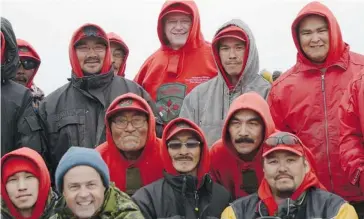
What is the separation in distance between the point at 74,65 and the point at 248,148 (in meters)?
2.60

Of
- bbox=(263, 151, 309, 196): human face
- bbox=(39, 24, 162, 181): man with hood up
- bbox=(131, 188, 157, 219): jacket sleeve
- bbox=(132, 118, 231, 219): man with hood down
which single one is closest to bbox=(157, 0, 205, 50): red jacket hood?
bbox=(39, 24, 162, 181): man with hood up

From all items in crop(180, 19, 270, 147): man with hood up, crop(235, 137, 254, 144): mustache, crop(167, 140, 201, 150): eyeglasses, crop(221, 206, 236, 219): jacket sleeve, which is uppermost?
crop(180, 19, 270, 147): man with hood up

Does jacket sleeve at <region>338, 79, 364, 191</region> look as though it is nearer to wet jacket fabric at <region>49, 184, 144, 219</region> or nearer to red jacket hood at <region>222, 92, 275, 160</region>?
red jacket hood at <region>222, 92, 275, 160</region>

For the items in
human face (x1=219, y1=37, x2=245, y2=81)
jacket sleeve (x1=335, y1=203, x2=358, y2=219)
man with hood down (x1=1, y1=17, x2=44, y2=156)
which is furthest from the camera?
human face (x1=219, y1=37, x2=245, y2=81)

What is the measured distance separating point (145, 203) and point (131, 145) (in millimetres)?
941

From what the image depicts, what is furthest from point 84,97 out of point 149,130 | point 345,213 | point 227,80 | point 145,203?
point 345,213

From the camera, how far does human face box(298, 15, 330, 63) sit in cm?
906

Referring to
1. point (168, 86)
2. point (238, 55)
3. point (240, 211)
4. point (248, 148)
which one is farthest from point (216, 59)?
point (240, 211)

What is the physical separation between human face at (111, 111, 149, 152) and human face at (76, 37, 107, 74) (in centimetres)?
115

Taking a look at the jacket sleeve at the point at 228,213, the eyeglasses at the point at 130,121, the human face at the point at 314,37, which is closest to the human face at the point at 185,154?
the eyeglasses at the point at 130,121

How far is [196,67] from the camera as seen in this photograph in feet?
34.8

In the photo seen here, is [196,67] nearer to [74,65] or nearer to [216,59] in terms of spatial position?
[216,59]

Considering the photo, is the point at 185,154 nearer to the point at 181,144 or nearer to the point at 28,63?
the point at 181,144

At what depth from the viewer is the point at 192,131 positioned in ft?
27.7
